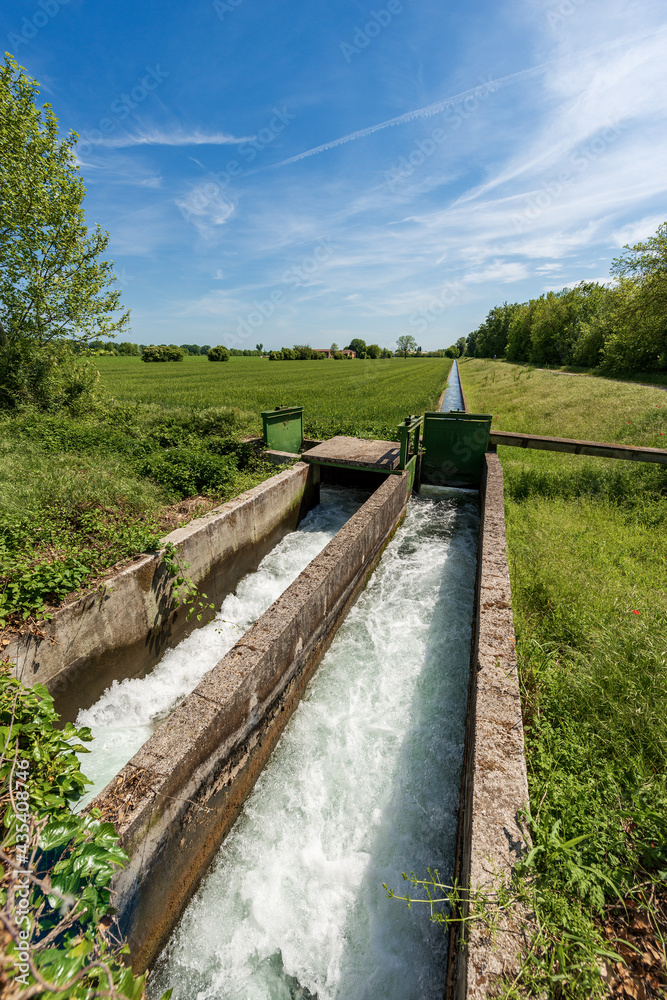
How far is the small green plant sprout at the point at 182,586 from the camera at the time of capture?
4582 millimetres

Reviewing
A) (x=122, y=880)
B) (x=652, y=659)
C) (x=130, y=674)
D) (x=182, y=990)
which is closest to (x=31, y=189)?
(x=130, y=674)

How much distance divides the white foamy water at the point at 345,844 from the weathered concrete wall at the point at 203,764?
0.19 metres

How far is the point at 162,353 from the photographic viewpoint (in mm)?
60625

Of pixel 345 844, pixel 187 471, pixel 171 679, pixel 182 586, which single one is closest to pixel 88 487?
pixel 187 471

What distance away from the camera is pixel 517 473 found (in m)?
8.60

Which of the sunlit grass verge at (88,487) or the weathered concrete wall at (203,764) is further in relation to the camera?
the sunlit grass verge at (88,487)

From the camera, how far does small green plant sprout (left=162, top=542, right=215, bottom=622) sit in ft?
15.0

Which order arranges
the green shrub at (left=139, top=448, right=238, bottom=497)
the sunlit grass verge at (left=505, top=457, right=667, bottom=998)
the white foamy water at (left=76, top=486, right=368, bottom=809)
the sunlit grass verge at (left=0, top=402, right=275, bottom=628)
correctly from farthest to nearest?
the green shrub at (left=139, top=448, right=238, bottom=497)
the sunlit grass verge at (left=0, top=402, right=275, bottom=628)
the white foamy water at (left=76, top=486, right=368, bottom=809)
the sunlit grass verge at (left=505, top=457, right=667, bottom=998)

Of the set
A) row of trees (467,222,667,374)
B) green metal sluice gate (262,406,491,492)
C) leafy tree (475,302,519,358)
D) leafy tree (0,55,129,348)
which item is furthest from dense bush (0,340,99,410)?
leafy tree (475,302,519,358)

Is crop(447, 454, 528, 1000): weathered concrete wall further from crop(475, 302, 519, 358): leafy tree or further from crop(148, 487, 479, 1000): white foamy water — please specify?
crop(475, 302, 519, 358): leafy tree

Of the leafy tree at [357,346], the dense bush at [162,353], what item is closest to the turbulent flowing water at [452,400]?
the dense bush at [162,353]

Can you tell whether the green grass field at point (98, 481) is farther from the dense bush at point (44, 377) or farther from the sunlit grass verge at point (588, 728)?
the sunlit grass verge at point (588, 728)

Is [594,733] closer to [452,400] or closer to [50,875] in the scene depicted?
[50,875]

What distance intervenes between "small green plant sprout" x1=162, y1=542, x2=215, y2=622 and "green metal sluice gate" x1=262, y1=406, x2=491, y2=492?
13.3 feet
